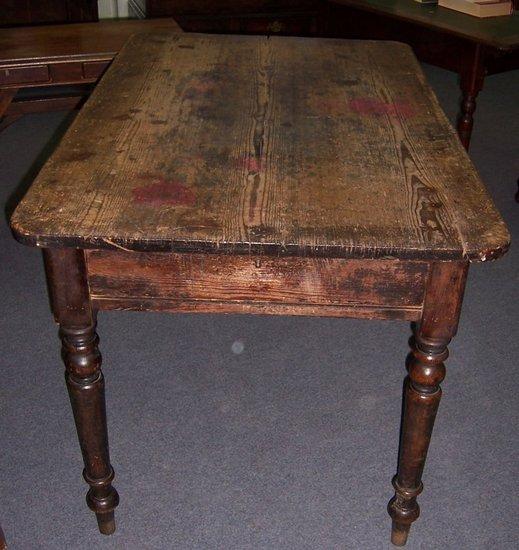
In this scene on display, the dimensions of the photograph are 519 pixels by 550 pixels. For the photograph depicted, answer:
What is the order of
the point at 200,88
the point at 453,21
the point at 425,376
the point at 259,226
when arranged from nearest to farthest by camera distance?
the point at 259,226 < the point at 425,376 < the point at 200,88 < the point at 453,21

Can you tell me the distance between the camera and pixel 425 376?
1.13m

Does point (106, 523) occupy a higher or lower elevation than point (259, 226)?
lower

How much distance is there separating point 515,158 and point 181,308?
7.85 ft

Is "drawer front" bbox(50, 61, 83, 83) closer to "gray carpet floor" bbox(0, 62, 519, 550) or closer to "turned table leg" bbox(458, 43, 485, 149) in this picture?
"gray carpet floor" bbox(0, 62, 519, 550)

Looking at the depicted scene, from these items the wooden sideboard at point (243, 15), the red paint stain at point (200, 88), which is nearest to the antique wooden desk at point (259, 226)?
the red paint stain at point (200, 88)

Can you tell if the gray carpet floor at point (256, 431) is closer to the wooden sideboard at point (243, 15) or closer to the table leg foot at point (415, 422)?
the table leg foot at point (415, 422)

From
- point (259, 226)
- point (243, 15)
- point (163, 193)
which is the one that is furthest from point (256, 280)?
point (243, 15)

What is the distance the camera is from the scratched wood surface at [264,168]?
1.00m

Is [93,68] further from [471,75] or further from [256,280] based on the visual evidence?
[256,280]

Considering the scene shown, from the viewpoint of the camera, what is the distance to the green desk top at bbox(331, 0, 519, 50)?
244cm

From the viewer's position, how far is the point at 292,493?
5.00ft

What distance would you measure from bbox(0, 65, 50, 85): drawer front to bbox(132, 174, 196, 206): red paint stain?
1590mm

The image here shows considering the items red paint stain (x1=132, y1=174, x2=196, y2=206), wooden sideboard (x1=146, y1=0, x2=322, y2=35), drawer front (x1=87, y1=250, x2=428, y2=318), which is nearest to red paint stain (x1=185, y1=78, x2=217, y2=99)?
red paint stain (x1=132, y1=174, x2=196, y2=206)

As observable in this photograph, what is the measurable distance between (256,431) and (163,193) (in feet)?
2.53
